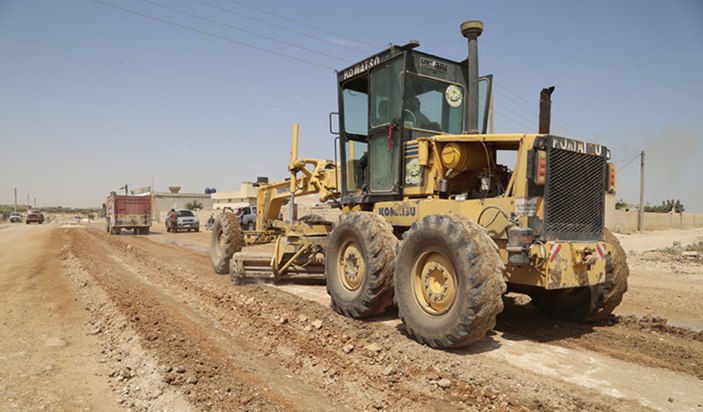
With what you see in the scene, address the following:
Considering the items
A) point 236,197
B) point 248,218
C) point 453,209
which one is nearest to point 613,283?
point 453,209

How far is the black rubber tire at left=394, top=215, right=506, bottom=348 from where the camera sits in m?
4.50

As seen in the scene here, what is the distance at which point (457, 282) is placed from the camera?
4758 mm

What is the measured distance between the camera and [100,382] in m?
4.34

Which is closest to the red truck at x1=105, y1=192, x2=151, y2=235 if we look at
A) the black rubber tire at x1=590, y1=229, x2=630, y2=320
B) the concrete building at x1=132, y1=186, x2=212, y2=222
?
the black rubber tire at x1=590, y1=229, x2=630, y2=320

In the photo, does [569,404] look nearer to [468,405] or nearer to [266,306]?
[468,405]

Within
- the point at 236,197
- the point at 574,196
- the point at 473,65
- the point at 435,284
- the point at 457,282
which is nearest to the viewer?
the point at 457,282

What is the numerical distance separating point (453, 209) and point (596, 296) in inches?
75.4

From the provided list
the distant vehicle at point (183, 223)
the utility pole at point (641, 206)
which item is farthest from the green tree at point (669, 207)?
the distant vehicle at point (183, 223)

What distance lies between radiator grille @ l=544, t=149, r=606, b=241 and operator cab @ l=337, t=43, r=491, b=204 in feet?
6.41

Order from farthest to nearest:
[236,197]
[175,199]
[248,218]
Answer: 1. [175,199]
2. [236,197]
3. [248,218]

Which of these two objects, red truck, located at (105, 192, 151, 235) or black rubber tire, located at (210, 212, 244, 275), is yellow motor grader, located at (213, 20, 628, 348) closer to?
black rubber tire, located at (210, 212, 244, 275)

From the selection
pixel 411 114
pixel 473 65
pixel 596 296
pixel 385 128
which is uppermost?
pixel 473 65

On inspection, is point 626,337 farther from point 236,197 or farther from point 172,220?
point 236,197

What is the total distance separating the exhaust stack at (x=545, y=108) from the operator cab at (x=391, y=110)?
5.41 ft
